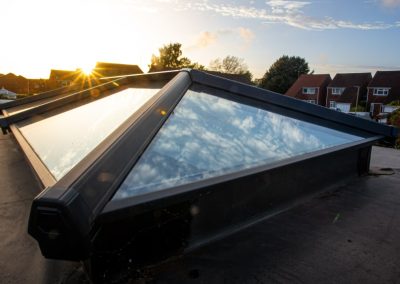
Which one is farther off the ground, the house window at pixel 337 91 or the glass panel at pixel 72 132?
the glass panel at pixel 72 132

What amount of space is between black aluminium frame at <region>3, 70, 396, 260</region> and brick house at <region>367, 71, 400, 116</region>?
153ft

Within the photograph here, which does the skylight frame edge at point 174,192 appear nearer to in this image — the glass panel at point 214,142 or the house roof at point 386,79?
the glass panel at point 214,142

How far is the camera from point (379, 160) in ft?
25.8

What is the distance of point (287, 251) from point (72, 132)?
3.40 metres

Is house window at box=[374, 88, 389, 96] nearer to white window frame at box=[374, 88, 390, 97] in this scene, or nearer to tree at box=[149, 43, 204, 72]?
white window frame at box=[374, 88, 390, 97]

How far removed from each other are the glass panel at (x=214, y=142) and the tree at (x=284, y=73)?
218 feet

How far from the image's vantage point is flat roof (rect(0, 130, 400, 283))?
8.87ft

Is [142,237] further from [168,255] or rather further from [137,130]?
[137,130]

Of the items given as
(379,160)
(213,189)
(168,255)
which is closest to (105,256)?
(168,255)

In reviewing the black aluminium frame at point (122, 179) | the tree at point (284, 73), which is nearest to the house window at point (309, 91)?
the tree at point (284, 73)

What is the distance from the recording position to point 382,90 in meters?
45.7

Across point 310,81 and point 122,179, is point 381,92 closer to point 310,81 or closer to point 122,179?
point 310,81

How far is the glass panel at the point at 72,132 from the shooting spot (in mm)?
3281

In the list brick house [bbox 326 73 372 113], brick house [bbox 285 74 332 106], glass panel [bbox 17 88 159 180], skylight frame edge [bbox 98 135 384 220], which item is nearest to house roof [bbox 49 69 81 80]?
brick house [bbox 285 74 332 106]
